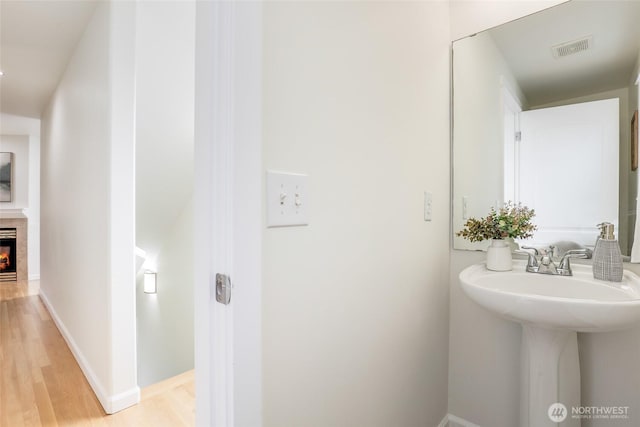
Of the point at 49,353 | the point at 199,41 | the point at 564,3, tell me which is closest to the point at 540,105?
the point at 564,3

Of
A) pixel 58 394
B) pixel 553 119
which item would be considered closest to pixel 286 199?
pixel 553 119

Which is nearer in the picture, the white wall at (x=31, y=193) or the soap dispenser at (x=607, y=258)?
the soap dispenser at (x=607, y=258)

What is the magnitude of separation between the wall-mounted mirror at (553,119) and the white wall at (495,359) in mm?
109

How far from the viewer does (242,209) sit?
65cm

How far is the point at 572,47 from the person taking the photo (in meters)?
1.38

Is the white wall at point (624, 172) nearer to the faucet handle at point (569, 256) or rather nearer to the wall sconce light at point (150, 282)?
the faucet handle at point (569, 256)

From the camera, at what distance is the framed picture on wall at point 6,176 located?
5160mm

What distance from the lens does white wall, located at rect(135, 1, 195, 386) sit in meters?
2.07

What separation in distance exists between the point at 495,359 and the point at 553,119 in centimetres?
111

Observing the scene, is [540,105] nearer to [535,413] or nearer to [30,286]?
[535,413]

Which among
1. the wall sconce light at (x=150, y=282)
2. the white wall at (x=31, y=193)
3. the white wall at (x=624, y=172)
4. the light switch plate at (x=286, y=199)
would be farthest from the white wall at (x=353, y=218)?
the white wall at (x=31, y=193)

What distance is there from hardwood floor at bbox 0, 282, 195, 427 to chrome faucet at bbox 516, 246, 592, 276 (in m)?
1.91

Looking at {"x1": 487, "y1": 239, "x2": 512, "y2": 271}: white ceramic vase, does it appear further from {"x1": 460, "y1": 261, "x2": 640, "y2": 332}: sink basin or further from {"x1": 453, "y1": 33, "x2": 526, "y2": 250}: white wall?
{"x1": 453, "y1": 33, "x2": 526, "y2": 250}: white wall

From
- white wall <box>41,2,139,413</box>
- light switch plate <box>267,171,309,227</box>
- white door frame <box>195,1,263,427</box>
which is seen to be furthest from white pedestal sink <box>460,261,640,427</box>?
white wall <box>41,2,139,413</box>
